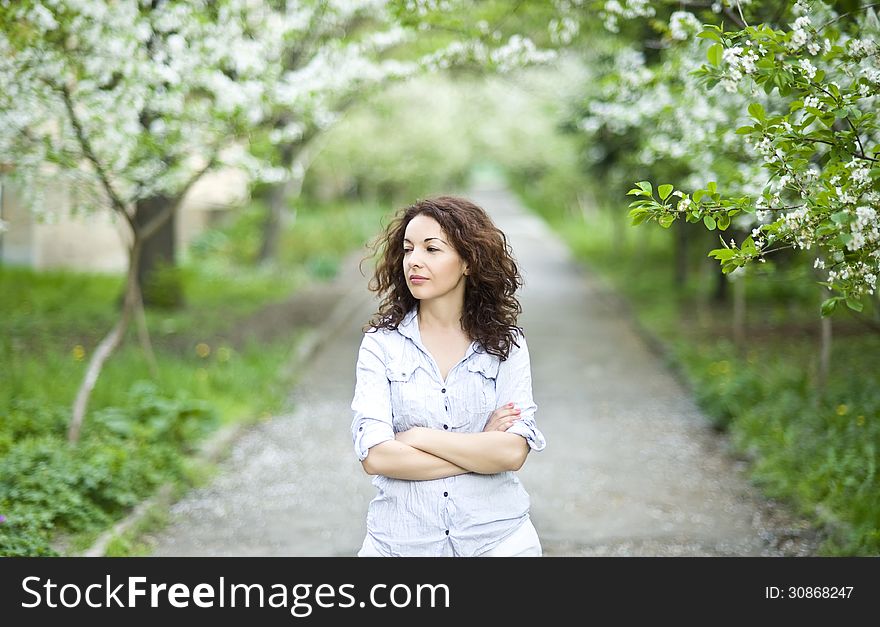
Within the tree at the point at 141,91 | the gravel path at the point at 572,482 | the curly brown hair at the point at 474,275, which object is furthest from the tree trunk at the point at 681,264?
the curly brown hair at the point at 474,275

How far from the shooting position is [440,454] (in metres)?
3.15

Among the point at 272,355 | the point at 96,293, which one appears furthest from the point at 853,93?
A: the point at 96,293

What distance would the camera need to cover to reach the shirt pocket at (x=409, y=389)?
126 inches

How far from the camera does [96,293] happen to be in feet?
46.6

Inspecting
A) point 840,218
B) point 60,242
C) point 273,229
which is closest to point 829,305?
point 840,218

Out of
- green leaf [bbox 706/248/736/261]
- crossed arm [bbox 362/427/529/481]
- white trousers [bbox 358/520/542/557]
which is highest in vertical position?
green leaf [bbox 706/248/736/261]

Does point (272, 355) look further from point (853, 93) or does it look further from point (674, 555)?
point (853, 93)

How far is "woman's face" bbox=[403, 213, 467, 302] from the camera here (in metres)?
3.20

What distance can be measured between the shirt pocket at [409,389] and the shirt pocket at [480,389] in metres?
0.16

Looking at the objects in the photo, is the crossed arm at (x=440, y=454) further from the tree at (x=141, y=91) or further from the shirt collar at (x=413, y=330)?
the tree at (x=141, y=91)

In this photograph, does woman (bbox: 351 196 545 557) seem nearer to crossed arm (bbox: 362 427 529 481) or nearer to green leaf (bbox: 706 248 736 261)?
crossed arm (bbox: 362 427 529 481)

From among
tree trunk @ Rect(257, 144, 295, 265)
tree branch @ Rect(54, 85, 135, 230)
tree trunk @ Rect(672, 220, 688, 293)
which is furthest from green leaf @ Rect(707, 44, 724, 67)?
tree trunk @ Rect(257, 144, 295, 265)

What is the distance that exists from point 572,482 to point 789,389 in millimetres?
2619

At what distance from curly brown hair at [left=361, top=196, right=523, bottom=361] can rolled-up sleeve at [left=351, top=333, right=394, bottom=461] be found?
0.13 meters
